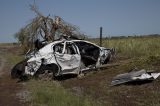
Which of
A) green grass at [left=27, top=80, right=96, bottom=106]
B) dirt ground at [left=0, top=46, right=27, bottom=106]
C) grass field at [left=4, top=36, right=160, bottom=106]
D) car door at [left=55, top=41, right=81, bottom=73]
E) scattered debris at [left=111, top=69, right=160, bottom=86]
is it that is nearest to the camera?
green grass at [left=27, top=80, right=96, bottom=106]

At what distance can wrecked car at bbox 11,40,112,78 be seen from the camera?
48.4 feet

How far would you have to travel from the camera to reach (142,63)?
52.9 feet

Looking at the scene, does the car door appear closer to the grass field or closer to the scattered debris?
the grass field

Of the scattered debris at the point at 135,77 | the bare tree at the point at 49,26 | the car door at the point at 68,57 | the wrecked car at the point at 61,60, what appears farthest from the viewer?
the bare tree at the point at 49,26

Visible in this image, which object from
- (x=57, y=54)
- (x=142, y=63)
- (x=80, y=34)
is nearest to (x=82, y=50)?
(x=57, y=54)

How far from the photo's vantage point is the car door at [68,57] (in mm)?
15211

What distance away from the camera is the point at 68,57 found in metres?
15.4

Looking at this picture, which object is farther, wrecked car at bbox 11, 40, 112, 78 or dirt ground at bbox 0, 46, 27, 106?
wrecked car at bbox 11, 40, 112, 78

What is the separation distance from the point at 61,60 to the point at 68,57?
36 centimetres

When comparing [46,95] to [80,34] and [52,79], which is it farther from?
[80,34]

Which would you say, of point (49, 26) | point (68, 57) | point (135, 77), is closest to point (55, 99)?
point (135, 77)

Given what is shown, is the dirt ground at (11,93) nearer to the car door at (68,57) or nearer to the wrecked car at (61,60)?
the wrecked car at (61,60)

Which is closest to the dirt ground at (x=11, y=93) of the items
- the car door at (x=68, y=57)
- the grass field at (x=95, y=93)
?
the grass field at (x=95, y=93)

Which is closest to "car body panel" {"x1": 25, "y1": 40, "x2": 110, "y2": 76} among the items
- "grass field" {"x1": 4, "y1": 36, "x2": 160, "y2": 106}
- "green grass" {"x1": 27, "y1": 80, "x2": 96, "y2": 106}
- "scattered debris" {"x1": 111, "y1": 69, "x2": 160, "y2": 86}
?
"grass field" {"x1": 4, "y1": 36, "x2": 160, "y2": 106}
